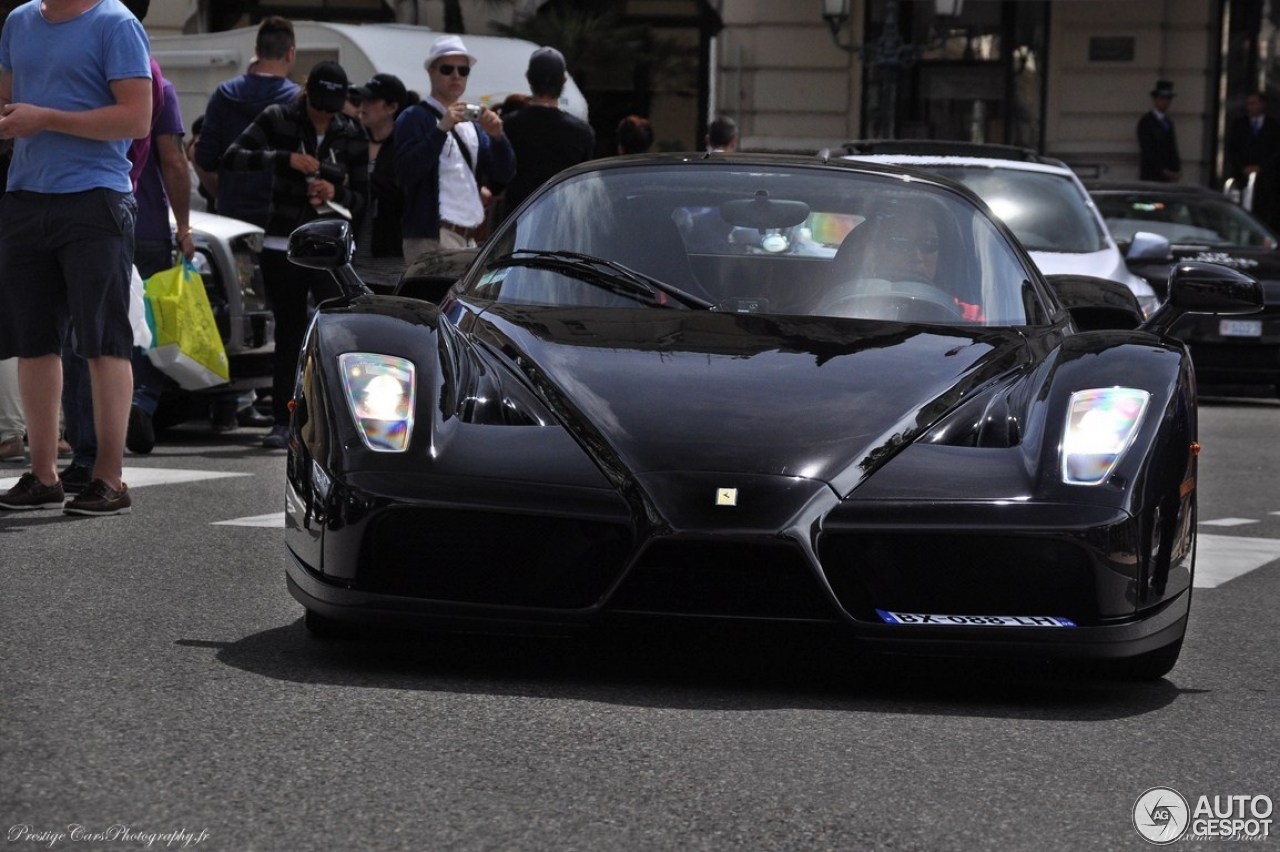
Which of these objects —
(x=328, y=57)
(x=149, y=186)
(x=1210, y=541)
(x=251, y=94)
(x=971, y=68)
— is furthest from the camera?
(x=971, y=68)

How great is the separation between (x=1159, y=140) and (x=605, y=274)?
19716 millimetres

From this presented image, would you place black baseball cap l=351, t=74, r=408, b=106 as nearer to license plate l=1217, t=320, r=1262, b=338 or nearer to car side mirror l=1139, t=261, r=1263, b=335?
license plate l=1217, t=320, r=1262, b=338

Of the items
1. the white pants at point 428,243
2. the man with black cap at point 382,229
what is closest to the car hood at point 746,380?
the white pants at point 428,243

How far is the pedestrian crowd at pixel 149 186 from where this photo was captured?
6824 mm

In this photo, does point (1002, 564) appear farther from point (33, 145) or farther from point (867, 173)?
point (33, 145)

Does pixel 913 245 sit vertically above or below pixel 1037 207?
above

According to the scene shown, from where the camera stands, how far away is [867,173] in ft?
19.2

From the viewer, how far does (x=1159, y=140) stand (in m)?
24.0

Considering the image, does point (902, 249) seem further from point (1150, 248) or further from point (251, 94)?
point (1150, 248)

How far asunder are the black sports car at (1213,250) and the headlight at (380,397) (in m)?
9.53

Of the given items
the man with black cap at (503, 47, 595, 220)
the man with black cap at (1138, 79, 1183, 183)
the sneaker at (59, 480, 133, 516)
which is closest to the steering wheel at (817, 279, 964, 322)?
the sneaker at (59, 480, 133, 516)

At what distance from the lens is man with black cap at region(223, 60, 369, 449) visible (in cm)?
979

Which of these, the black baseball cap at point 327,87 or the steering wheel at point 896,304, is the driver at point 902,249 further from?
the black baseball cap at point 327,87

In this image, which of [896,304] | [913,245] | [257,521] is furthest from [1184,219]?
[896,304]
